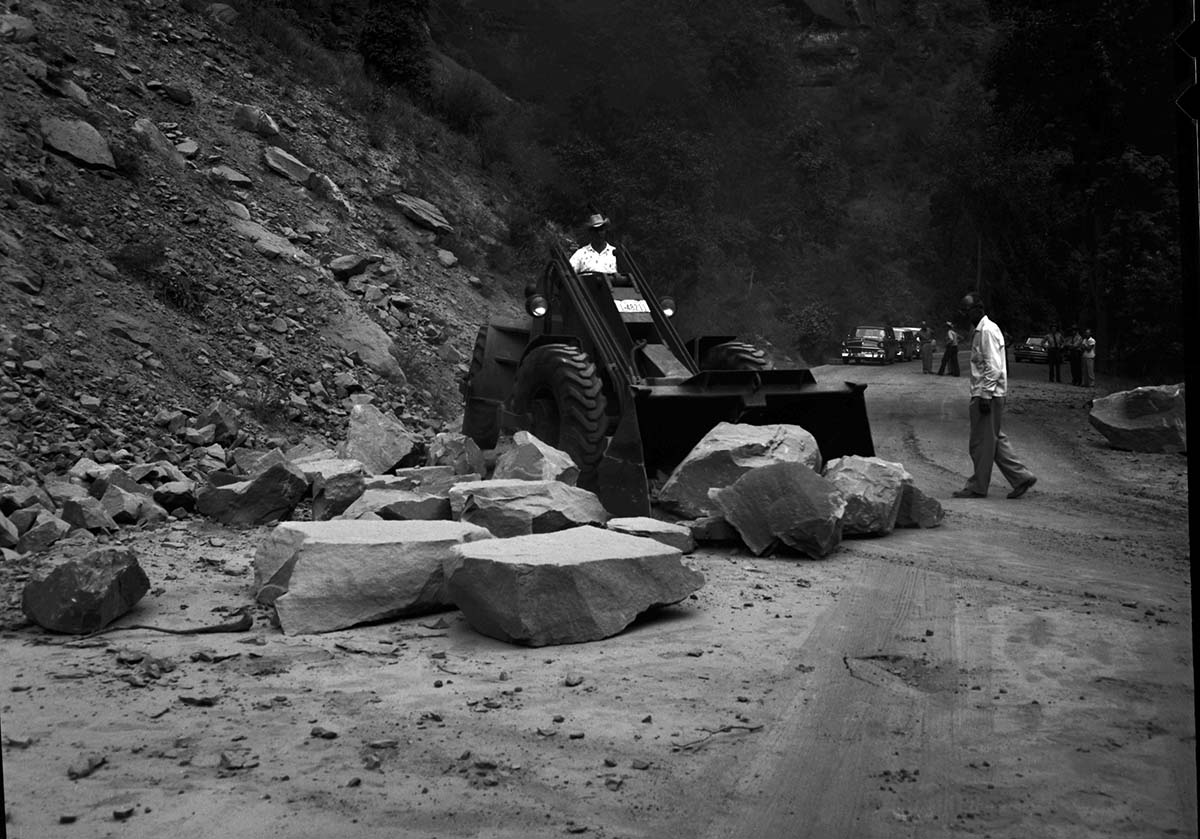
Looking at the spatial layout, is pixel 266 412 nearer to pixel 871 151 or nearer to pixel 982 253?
pixel 982 253

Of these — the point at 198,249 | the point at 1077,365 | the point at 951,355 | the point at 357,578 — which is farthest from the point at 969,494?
the point at 951,355

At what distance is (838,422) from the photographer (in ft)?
33.6

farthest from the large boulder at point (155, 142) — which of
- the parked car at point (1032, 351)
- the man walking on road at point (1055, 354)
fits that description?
the parked car at point (1032, 351)

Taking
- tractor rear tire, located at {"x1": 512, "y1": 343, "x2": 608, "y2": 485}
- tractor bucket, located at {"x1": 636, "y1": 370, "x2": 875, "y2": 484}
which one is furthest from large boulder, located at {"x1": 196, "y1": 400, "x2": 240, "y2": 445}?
tractor bucket, located at {"x1": 636, "y1": 370, "x2": 875, "y2": 484}

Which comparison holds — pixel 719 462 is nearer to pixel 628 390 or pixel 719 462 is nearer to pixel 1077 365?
pixel 628 390

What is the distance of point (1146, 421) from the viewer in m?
14.4

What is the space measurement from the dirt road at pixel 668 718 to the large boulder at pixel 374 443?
10.6 ft

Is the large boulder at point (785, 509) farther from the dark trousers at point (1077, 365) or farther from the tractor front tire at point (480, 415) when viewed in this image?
the dark trousers at point (1077, 365)

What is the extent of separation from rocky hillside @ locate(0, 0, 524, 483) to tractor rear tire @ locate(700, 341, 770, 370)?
4.89 metres

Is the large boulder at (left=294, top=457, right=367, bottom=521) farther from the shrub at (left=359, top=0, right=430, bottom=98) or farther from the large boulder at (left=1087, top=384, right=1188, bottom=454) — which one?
the shrub at (left=359, top=0, right=430, bottom=98)

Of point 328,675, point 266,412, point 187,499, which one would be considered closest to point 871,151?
point 266,412

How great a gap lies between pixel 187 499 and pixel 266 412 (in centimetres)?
380

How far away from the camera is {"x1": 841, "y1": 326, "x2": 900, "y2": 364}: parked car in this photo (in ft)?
121

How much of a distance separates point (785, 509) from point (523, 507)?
68.7 inches
